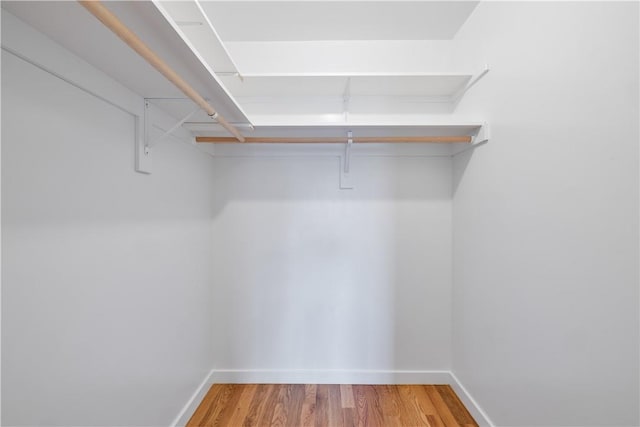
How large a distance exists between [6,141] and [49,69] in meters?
0.25

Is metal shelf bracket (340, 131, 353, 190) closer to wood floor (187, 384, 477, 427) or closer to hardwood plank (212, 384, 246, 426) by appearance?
wood floor (187, 384, 477, 427)

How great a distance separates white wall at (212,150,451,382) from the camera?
2154mm

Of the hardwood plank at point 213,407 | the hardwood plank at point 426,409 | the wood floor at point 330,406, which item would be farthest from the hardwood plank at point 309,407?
the hardwood plank at point 426,409

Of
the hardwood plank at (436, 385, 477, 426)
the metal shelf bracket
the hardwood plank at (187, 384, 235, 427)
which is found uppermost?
the metal shelf bracket

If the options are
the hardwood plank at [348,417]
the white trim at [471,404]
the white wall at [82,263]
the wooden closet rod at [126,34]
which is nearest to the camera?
the wooden closet rod at [126,34]

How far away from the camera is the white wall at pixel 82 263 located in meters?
Result: 0.80

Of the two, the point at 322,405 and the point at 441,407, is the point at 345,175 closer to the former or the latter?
the point at 322,405

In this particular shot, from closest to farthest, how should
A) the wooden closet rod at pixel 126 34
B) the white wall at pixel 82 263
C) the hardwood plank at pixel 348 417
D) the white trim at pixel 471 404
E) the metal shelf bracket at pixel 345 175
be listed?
the wooden closet rod at pixel 126 34 < the white wall at pixel 82 263 < the white trim at pixel 471 404 < the hardwood plank at pixel 348 417 < the metal shelf bracket at pixel 345 175

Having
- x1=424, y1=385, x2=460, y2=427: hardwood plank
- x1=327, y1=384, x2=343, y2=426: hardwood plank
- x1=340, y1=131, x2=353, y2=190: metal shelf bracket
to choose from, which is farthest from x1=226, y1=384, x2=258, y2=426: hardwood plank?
x1=340, y1=131, x2=353, y2=190: metal shelf bracket

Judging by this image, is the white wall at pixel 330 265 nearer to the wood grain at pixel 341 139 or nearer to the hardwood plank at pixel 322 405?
the hardwood plank at pixel 322 405

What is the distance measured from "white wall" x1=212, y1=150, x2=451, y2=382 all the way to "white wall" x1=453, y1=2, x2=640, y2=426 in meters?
0.45

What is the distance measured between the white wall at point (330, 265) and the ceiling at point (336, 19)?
817mm

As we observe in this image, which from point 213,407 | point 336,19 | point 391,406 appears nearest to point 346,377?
point 391,406

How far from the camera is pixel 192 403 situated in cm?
181
